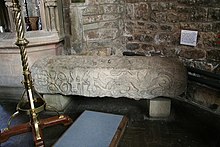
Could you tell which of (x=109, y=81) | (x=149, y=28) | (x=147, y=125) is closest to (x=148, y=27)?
(x=149, y=28)

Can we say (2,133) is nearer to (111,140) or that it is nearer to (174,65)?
(111,140)

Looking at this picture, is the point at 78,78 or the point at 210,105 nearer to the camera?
the point at 78,78

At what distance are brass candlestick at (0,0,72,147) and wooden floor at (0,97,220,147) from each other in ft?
0.47

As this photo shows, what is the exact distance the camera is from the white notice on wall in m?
2.57

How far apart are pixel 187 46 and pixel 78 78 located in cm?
149

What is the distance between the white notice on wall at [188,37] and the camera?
2572 millimetres

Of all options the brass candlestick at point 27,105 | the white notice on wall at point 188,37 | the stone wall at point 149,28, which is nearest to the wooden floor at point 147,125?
the brass candlestick at point 27,105

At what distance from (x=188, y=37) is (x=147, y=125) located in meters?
1.27

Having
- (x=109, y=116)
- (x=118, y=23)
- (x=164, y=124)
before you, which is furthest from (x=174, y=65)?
(x=118, y=23)

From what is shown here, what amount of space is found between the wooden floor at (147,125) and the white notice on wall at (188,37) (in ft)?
2.59

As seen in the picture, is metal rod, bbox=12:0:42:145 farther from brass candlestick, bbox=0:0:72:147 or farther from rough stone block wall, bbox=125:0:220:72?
rough stone block wall, bbox=125:0:220:72

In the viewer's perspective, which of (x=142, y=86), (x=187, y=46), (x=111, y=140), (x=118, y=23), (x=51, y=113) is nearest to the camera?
(x=111, y=140)

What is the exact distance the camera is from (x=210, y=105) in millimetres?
2561

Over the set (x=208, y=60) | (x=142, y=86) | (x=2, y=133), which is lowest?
(x=2, y=133)
